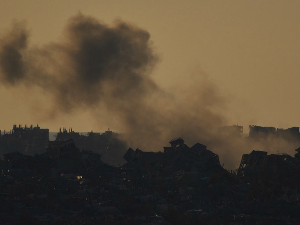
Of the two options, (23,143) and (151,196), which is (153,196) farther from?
(23,143)

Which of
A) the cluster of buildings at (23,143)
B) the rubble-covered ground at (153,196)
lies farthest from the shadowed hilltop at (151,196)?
the cluster of buildings at (23,143)

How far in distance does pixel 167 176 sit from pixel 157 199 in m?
25.2

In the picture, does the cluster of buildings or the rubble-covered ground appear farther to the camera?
the cluster of buildings

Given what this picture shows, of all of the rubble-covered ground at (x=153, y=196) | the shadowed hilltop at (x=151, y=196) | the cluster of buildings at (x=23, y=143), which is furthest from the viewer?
the cluster of buildings at (x=23, y=143)

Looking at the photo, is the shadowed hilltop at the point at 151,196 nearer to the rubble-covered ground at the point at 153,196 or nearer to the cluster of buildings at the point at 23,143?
the rubble-covered ground at the point at 153,196

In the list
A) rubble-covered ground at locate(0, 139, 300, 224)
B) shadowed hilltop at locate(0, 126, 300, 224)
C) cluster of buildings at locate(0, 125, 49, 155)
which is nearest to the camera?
rubble-covered ground at locate(0, 139, 300, 224)

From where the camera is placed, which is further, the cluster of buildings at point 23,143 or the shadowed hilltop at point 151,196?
the cluster of buildings at point 23,143

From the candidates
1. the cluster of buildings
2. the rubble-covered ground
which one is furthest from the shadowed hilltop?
the cluster of buildings

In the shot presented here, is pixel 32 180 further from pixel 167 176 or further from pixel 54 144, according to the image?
pixel 54 144

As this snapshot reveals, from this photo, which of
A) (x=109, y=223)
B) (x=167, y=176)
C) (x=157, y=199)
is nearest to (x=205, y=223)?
(x=109, y=223)

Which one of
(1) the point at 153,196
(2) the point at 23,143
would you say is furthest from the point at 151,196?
(2) the point at 23,143

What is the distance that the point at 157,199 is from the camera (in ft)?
210

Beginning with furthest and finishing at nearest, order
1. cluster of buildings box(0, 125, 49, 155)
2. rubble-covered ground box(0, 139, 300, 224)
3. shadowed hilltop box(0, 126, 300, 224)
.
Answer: cluster of buildings box(0, 125, 49, 155) < shadowed hilltop box(0, 126, 300, 224) < rubble-covered ground box(0, 139, 300, 224)

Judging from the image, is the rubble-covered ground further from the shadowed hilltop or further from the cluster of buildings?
the cluster of buildings
